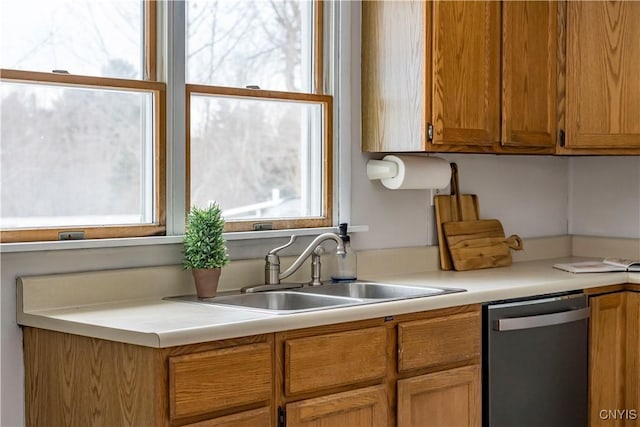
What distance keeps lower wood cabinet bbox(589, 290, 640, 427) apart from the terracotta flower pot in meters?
1.43

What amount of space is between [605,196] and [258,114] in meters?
1.80

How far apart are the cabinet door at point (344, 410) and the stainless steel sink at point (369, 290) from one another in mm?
444

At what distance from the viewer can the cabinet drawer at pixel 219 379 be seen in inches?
90.0

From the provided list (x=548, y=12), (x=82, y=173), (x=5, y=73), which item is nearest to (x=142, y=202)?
(x=82, y=173)

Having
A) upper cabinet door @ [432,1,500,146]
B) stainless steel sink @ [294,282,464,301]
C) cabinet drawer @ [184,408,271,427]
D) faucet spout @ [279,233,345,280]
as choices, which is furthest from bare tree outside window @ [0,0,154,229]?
upper cabinet door @ [432,1,500,146]

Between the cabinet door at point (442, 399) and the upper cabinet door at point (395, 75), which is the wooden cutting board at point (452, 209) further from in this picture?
the cabinet door at point (442, 399)

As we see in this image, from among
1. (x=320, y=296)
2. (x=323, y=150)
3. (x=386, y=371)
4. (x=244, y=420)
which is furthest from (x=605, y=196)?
(x=244, y=420)

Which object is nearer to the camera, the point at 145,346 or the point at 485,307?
the point at 145,346

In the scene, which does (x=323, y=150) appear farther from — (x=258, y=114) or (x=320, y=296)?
(x=320, y=296)

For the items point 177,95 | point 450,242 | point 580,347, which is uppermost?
point 177,95

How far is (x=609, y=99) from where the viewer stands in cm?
377

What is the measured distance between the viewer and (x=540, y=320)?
10.6 ft

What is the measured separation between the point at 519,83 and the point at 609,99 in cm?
41

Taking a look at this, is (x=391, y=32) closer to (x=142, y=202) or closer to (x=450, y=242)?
(x=450, y=242)
